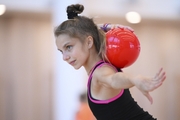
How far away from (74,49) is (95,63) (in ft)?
0.38

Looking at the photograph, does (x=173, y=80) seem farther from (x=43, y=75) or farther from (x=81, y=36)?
(x=81, y=36)

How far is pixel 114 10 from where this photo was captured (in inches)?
137

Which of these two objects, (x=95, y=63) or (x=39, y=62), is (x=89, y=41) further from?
(x=39, y=62)

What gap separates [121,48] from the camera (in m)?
1.27

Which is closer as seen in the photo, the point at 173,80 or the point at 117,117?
the point at 117,117

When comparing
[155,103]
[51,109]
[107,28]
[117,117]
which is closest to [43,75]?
[51,109]

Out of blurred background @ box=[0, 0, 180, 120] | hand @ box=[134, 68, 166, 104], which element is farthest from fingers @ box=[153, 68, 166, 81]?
blurred background @ box=[0, 0, 180, 120]

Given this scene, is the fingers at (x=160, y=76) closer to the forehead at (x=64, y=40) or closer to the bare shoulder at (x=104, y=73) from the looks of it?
the bare shoulder at (x=104, y=73)

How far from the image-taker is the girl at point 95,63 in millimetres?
1226

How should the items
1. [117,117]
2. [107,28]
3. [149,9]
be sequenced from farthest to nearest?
1. [149,9]
2. [107,28]
3. [117,117]

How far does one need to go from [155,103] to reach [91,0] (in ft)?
5.00

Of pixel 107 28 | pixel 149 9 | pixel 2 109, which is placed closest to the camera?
pixel 107 28

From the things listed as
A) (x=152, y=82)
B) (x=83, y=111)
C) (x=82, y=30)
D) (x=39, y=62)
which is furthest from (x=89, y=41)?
(x=39, y=62)

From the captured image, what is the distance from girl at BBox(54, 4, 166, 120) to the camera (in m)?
1.23
